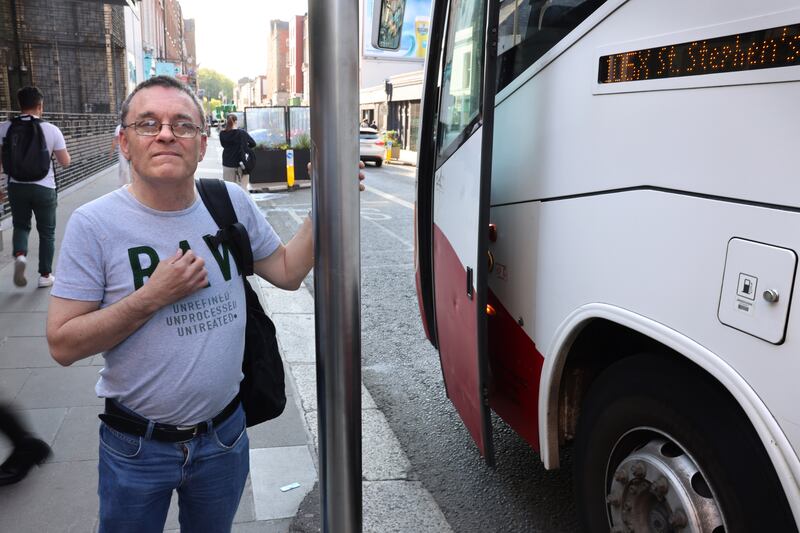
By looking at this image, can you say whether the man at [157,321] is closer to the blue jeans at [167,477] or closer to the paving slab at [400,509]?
the blue jeans at [167,477]

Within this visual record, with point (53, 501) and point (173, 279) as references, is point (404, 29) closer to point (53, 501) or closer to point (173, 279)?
point (173, 279)

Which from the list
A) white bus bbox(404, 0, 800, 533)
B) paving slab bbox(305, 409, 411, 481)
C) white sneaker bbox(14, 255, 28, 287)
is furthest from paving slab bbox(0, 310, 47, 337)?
white bus bbox(404, 0, 800, 533)

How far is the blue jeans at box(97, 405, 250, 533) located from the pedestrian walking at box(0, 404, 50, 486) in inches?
68.4

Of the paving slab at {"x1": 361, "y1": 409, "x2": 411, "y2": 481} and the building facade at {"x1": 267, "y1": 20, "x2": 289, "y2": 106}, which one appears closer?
the paving slab at {"x1": 361, "y1": 409, "x2": 411, "y2": 481}

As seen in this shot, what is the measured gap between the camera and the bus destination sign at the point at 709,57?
5.44 ft

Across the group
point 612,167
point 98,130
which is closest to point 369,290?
point 612,167

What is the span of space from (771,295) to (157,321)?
1.56m

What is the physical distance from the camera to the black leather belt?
1.84 m

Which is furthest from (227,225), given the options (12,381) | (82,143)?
(82,143)

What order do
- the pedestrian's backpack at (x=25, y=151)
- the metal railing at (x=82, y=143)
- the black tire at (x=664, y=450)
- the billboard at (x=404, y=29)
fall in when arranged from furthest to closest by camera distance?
the metal railing at (x=82, y=143) < the pedestrian's backpack at (x=25, y=151) < the billboard at (x=404, y=29) < the black tire at (x=664, y=450)

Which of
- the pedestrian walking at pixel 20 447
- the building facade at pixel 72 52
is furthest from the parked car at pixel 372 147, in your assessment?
the pedestrian walking at pixel 20 447

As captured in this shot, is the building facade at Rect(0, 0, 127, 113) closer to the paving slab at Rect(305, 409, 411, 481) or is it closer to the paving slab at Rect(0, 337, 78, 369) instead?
the paving slab at Rect(0, 337, 78, 369)

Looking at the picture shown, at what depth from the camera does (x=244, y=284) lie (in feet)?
6.82

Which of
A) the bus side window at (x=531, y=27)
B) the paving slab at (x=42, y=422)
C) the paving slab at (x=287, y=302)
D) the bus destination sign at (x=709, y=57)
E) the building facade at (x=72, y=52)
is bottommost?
the paving slab at (x=287, y=302)
